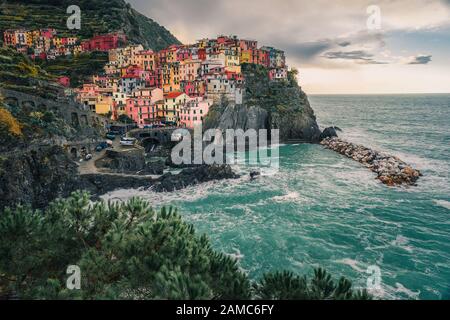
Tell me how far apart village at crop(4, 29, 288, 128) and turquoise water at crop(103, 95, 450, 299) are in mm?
37743

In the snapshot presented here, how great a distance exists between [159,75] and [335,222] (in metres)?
83.2

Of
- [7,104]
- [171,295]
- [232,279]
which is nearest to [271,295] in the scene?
[232,279]

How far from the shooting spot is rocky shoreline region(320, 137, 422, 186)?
5762cm

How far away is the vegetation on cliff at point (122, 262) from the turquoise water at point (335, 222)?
14.7 meters

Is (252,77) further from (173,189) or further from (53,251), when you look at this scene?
(53,251)

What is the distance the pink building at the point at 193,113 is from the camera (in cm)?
8756

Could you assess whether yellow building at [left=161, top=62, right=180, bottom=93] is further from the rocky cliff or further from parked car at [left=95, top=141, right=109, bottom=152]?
the rocky cliff

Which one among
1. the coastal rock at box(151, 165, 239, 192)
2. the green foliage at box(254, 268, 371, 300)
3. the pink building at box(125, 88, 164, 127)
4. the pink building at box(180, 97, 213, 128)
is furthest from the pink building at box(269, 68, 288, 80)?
the green foliage at box(254, 268, 371, 300)

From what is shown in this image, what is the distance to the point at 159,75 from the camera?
10756 centimetres

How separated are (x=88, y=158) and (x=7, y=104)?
660 inches

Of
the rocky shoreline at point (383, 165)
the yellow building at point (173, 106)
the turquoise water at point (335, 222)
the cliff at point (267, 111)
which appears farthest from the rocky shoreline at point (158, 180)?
the yellow building at point (173, 106)

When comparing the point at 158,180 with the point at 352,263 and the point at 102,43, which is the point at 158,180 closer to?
the point at 352,263

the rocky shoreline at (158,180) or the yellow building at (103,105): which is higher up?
the yellow building at (103,105)

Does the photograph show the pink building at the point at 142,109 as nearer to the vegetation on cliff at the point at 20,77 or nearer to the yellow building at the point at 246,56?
the vegetation on cliff at the point at 20,77
